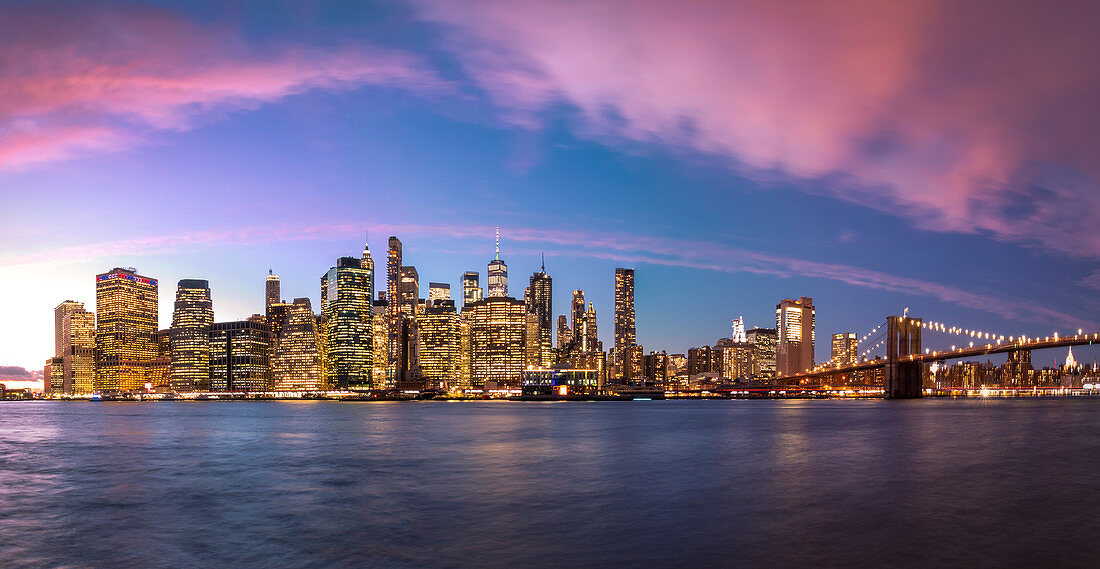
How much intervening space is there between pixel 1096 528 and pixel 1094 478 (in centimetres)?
1503

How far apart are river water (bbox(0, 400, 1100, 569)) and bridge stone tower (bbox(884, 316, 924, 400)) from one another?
126 meters

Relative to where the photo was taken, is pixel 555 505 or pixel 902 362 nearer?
pixel 555 505

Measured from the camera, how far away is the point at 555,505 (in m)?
29.3

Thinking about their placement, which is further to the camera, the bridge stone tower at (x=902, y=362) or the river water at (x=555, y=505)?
the bridge stone tower at (x=902, y=362)

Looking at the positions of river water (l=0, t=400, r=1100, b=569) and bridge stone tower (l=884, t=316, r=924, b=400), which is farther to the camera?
bridge stone tower (l=884, t=316, r=924, b=400)

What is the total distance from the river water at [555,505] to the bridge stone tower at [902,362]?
125626 mm

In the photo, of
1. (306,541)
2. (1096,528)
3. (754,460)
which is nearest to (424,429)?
(754,460)

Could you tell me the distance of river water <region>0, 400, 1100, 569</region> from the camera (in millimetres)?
20984

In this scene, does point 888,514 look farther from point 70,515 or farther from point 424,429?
point 424,429

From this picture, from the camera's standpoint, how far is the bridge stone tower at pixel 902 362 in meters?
175

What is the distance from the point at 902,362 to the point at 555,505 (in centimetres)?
16369

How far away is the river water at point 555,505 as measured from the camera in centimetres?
2098

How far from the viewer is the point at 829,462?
44.1 metres

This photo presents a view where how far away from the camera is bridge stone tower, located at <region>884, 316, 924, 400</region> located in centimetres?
17475
